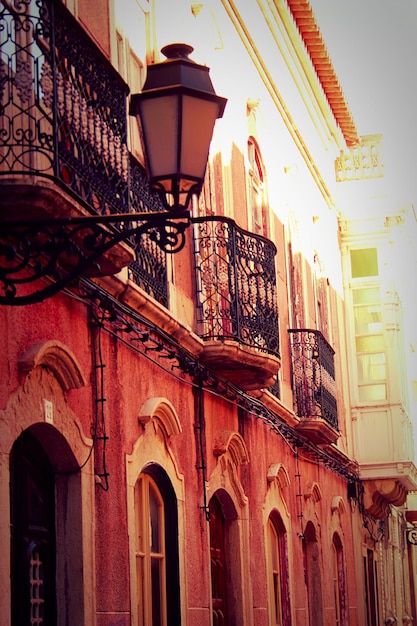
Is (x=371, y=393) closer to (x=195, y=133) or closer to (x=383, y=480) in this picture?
(x=383, y=480)

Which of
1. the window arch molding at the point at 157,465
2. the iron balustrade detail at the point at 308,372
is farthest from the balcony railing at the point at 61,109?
the iron balustrade detail at the point at 308,372

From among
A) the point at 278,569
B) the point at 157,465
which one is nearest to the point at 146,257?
the point at 157,465

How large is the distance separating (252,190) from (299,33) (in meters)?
6.00

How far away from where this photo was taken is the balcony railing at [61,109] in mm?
7797

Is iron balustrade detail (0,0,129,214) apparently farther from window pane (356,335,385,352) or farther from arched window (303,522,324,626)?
window pane (356,335,385,352)

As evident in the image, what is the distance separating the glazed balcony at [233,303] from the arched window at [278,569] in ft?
10.8

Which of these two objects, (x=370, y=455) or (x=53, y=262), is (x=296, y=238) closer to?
(x=370, y=455)

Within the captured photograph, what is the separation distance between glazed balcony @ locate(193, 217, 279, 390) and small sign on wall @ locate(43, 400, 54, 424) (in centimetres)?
423

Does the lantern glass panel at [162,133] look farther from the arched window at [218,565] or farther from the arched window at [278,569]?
the arched window at [278,569]

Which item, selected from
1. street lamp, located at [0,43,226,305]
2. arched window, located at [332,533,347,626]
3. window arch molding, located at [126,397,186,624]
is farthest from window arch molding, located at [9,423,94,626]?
arched window, located at [332,533,347,626]

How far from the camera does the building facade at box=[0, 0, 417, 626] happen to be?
8211mm

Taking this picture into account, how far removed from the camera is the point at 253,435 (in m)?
15.5

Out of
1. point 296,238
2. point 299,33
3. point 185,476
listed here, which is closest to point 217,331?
point 185,476

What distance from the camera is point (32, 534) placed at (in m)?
8.66
